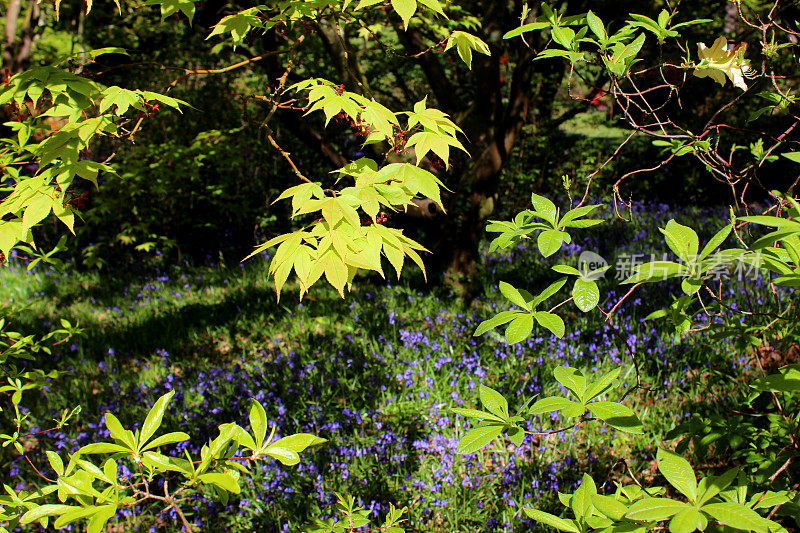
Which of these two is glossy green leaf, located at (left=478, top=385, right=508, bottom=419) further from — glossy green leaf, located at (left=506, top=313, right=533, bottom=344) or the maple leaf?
the maple leaf

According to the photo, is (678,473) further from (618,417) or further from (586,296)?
(586,296)

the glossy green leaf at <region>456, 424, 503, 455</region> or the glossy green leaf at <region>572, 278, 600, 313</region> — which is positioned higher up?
the glossy green leaf at <region>572, 278, 600, 313</region>

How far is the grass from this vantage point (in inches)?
94.5

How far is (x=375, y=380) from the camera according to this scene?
317 cm

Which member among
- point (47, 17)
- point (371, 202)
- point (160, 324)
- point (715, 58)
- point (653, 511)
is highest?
point (47, 17)

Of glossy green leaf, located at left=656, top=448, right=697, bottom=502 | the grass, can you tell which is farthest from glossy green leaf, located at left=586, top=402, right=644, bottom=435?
the grass

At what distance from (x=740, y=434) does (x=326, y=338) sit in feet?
8.49

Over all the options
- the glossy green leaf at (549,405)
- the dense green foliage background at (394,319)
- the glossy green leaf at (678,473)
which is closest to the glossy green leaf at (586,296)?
the dense green foliage background at (394,319)

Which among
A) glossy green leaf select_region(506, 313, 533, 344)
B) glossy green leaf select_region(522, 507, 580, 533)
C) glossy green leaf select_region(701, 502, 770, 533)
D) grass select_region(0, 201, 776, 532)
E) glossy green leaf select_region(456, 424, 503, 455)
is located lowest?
grass select_region(0, 201, 776, 532)

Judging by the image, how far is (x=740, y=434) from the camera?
1.88 metres

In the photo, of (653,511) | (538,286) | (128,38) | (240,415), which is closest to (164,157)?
(128,38)

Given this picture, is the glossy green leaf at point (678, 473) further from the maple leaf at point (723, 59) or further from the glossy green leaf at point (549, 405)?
the maple leaf at point (723, 59)

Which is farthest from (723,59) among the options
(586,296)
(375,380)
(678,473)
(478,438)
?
(375,380)

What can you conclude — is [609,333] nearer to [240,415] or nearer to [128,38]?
[240,415]
